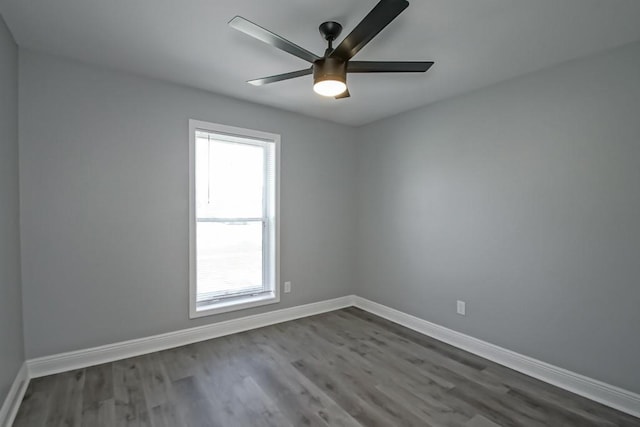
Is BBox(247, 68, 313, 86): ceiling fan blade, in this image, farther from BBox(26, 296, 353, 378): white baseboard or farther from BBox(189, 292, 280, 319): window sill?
BBox(26, 296, 353, 378): white baseboard

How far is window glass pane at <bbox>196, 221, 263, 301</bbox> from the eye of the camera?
325cm

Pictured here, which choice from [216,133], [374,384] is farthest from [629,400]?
[216,133]

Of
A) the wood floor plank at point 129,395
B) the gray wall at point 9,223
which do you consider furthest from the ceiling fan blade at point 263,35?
the wood floor plank at point 129,395

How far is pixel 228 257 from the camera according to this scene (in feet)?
11.2

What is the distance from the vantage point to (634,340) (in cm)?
212

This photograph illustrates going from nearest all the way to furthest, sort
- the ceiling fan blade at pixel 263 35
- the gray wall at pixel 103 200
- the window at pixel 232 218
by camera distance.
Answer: the ceiling fan blade at pixel 263 35 → the gray wall at pixel 103 200 → the window at pixel 232 218

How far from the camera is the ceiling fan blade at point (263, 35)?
60.9 inches

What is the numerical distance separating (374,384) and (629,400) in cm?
172

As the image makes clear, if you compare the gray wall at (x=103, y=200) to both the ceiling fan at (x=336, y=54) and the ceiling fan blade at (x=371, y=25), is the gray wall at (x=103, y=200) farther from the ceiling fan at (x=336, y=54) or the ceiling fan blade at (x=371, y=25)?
the ceiling fan blade at (x=371, y=25)

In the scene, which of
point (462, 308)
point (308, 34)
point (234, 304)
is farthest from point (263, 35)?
point (462, 308)

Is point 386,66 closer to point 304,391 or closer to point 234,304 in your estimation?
point 304,391

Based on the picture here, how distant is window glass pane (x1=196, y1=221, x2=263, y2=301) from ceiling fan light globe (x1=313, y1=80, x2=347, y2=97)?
1.98 m

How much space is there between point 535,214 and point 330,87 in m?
2.04

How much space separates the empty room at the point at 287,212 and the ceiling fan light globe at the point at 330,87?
36 mm
